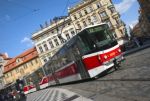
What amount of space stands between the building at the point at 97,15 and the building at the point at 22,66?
16141 millimetres

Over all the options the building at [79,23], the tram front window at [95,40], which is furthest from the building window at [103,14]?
the tram front window at [95,40]

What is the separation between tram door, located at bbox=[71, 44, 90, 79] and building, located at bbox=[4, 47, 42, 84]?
48.3m

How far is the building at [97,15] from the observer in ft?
182

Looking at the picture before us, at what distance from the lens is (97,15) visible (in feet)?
188

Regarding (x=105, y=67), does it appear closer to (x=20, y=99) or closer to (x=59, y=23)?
(x=20, y=99)

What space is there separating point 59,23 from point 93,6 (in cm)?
933

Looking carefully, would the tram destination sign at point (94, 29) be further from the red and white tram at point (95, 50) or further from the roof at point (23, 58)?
the roof at point (23, 58)

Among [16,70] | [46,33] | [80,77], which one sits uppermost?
[46,33]

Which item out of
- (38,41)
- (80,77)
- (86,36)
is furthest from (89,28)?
(38,41)

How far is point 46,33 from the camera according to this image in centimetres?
6072

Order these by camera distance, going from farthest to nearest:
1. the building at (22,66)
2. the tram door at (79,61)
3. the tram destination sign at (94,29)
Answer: the building at (22,66) → the tram door at (79,61) → the tram destination sign at (94,29)

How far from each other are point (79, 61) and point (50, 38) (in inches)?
1777

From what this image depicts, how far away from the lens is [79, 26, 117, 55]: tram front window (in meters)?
14.8

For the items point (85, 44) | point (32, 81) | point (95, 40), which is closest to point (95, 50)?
point (95, 40)
